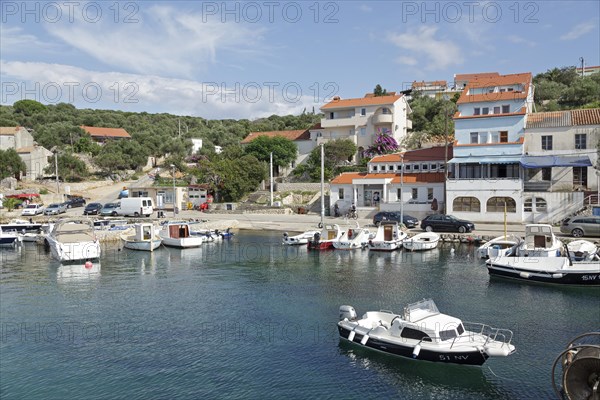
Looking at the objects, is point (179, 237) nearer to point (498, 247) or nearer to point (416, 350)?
point (498, 247)

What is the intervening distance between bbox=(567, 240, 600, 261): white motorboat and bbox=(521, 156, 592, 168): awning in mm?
15197

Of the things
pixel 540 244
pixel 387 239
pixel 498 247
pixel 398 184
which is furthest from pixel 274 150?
pixel 540 244

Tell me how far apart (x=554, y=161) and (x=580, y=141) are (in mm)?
4041

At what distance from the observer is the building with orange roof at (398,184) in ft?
179

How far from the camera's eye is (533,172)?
173 feet

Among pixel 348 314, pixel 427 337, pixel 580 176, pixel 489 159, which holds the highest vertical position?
pixel 489 159

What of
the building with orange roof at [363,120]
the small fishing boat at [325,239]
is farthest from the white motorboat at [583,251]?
the building with orange roof at [363,120]

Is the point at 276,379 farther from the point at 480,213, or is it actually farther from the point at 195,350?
the point at 480,213

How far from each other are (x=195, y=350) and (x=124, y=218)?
43.5 m

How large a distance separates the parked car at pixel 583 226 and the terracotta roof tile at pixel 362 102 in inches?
1516

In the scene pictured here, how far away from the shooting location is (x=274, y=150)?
7738 cm

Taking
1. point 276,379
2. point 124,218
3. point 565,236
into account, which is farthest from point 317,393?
point 124,218

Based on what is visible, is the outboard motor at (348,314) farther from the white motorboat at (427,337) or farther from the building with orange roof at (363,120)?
the building with orange roof at (363,120)

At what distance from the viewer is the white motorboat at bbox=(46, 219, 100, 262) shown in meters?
39.5
